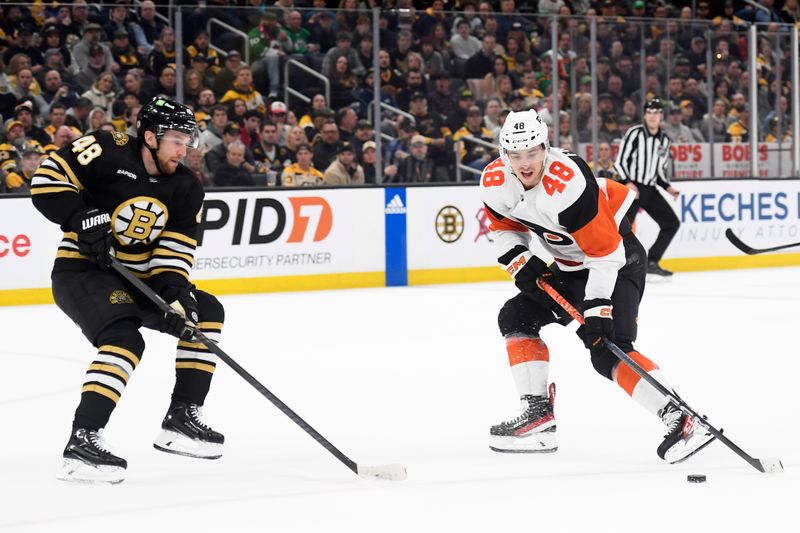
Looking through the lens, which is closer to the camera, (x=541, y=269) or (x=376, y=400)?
(x=541, y=269)

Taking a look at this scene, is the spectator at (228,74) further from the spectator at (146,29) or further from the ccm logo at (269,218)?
the ccm logo at (269,218)

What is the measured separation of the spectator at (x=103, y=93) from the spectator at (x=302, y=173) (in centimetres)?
136

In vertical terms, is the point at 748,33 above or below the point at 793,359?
above

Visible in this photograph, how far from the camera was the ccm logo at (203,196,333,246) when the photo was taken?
29.0 feet

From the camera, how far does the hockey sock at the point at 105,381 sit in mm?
3418

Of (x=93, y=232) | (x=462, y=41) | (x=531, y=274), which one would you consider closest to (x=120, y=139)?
(x=93, y=232)

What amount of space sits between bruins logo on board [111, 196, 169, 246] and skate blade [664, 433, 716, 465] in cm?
162

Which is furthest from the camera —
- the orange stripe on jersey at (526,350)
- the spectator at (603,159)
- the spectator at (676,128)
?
the spectator at (676,128)

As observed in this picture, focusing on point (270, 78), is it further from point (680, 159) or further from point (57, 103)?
point (680, 159)

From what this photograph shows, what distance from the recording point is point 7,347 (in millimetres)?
6363

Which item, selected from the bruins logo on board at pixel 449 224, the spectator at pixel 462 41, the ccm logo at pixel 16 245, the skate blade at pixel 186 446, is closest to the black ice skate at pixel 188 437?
the skate blade at pixel 186 446

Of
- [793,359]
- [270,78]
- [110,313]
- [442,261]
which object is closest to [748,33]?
[442,261]

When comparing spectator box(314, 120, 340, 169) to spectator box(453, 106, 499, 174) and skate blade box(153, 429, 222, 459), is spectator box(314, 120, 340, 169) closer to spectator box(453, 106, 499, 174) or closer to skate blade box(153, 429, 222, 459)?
spectator box(453, 106, 499, 174)

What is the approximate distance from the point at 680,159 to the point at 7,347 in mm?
6287
